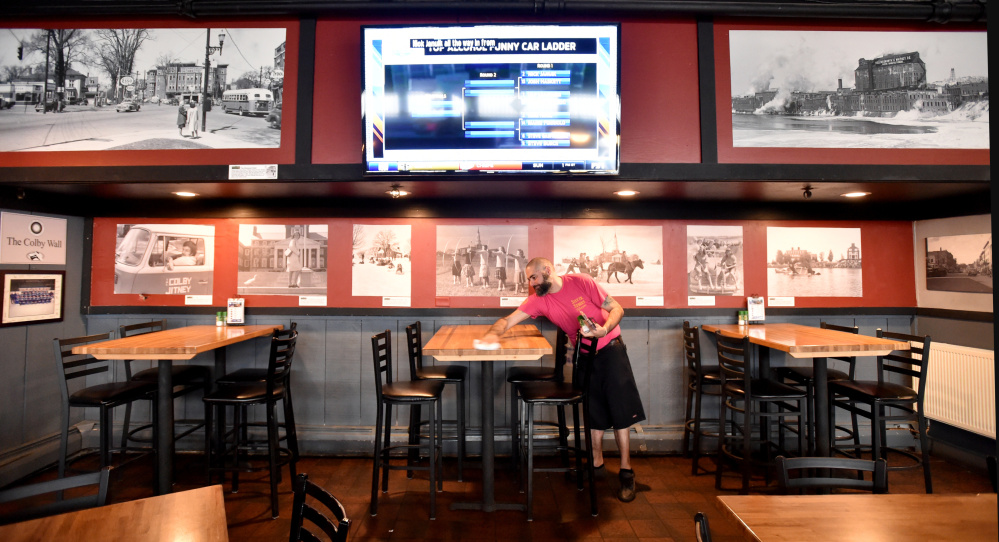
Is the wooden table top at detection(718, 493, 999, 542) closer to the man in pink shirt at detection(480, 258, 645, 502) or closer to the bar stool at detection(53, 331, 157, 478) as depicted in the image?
the man in pink shirt at detection(480, 258, 645, 502)

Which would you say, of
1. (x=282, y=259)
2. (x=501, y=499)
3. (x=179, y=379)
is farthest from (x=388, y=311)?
(x=501, y=499)

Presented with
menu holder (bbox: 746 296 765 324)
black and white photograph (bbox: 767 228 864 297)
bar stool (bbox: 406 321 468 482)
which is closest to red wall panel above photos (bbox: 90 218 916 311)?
menu holder (bbox: 746 296 765 324)

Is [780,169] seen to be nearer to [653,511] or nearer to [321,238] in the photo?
[653,511]

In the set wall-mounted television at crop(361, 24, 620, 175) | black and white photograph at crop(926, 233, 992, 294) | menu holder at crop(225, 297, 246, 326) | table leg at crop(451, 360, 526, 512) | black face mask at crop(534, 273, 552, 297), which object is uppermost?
wall-mounted television at crop(361, 24, 620, 175)

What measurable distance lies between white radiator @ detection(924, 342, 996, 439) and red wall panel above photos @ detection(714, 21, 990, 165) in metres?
1.71

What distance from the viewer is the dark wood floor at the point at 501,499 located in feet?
9.75

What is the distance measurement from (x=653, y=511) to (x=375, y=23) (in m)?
4.34

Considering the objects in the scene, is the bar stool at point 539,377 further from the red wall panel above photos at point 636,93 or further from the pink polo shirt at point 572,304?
the red wall panel above photos at point 636,93

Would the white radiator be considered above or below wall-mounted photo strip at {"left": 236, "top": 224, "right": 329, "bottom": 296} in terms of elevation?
below

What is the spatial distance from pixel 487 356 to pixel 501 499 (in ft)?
4.12

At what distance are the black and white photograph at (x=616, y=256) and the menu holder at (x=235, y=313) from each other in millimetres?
3035

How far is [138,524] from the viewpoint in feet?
4.57

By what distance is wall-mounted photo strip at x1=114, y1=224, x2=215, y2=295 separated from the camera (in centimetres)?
452

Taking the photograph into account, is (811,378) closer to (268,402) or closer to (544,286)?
(544,286)
